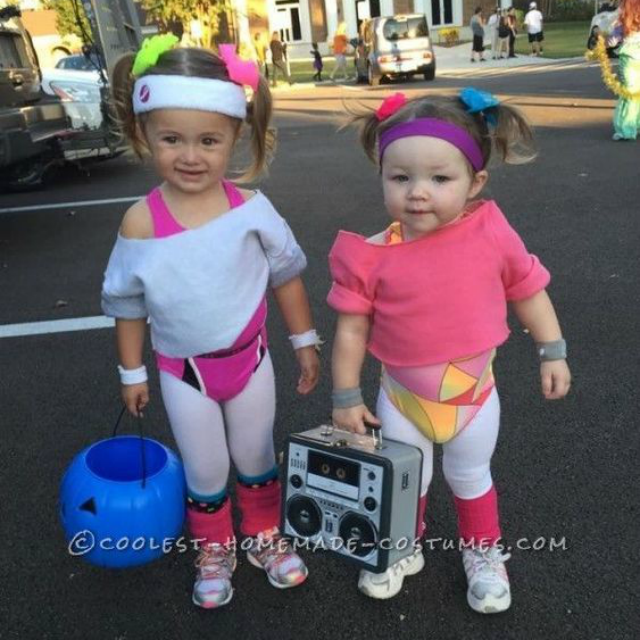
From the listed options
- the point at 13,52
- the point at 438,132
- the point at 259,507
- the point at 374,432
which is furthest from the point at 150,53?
the point at 13,52

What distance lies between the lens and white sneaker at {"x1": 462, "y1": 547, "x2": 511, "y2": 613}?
2.10 m

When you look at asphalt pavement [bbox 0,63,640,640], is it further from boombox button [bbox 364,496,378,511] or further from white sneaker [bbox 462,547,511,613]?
boombox button [bbox 364,496,378,511]

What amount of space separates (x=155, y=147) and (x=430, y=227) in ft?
2.43

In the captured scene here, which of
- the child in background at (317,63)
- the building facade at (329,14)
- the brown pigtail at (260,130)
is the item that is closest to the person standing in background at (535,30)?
the child in background at (317,63)

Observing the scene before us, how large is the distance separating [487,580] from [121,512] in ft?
3.50

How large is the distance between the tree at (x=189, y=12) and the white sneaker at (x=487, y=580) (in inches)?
1011

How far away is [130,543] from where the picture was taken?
7.01ft

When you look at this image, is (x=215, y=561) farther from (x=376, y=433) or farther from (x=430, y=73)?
(x=430, y=73)

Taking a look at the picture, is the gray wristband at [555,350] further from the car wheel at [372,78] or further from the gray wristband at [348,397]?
the car wheel at [372,78]

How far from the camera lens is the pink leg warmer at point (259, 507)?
7.68 feet

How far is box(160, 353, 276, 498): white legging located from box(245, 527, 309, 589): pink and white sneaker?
8.9 inches

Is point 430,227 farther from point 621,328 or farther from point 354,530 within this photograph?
point 621,328

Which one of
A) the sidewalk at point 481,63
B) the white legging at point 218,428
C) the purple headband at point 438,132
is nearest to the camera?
the purple headband at point 438,132

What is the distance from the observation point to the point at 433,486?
8.85 feet
